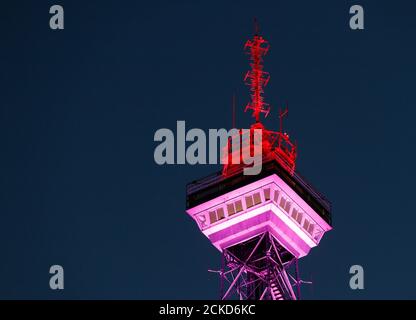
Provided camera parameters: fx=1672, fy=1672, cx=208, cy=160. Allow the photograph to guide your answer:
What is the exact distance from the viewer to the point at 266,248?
427 feet

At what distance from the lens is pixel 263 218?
12938 centimetres

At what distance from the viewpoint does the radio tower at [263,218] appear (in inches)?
5054

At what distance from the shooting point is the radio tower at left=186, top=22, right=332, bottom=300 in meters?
128

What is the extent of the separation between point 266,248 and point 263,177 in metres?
6.15

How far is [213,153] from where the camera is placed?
5285 inches
